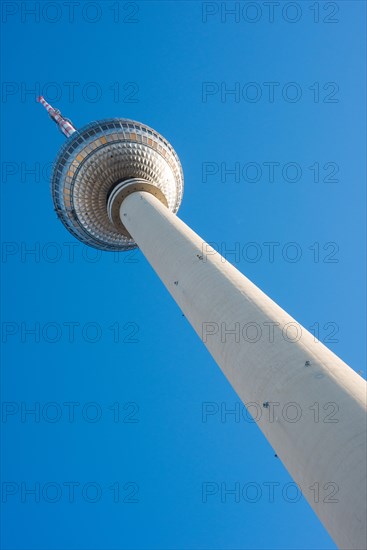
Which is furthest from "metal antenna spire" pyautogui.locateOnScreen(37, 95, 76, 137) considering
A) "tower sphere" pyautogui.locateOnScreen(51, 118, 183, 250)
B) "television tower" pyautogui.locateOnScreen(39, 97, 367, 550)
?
"television tower" pyautogui.locateOnScreen(39, 97, 367, 550)

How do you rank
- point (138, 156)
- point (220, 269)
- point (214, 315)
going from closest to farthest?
point (214, 315)
point (220, 269)
point (138, 156)

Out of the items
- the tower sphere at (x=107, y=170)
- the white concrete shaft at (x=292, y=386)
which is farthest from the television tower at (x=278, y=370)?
the tower sphere at (x=107, y=170)

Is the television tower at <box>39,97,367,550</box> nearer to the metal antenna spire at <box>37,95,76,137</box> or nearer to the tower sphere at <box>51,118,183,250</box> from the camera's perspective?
the tower sphere at <box>51,118,183,250</box>

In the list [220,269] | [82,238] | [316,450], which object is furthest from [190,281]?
[82,238]

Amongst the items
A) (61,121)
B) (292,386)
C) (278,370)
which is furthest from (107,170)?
(292,386)

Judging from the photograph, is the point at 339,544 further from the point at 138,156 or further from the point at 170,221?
the point at 138,156

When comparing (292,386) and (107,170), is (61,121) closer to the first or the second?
A: (107,170)
